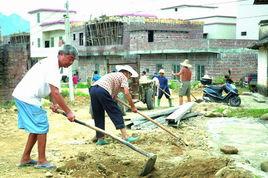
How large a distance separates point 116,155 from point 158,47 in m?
25.2

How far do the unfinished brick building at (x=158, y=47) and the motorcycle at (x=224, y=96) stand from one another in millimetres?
9211

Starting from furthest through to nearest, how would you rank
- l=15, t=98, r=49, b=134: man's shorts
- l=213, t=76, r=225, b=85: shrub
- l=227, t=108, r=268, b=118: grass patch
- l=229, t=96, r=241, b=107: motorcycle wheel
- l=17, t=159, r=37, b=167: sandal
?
l=213, t=76, r=225, b=85: shrub < l=229, t=96, r=241, b=107: motorcycle wheel < l=227, t=108, r=268, b=118: grass patch < l=17, t=159, r=37, b=167: sandal < l=15, t=98, r=49, b=134: man's shorts

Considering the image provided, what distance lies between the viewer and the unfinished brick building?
1120 inches

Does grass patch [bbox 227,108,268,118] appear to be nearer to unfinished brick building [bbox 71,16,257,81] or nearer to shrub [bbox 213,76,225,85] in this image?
unfinished brick building [bbox 71,16,257,81]

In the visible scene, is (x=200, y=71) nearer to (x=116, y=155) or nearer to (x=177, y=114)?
(x=177, y=114)

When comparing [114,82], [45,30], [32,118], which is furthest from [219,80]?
[45,30]

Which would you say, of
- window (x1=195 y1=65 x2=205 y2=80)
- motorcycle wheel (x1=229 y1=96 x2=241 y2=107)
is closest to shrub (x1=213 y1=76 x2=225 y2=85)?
window (x1=195 y1=65 x2=205 y2=80)

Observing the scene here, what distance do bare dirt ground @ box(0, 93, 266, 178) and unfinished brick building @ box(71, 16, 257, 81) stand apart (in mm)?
14695

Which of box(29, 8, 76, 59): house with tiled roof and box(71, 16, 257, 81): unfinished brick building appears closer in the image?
box(71, 16, 257, 81): unfinished brick building

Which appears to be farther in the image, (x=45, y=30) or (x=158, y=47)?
(x=45, y=30)

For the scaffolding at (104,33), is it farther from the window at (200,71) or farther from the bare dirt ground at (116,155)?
the bare dirt ground at (116,155)

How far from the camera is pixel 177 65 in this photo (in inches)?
1220

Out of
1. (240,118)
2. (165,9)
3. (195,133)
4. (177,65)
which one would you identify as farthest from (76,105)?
(165,9)

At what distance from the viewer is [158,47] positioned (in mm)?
31562
